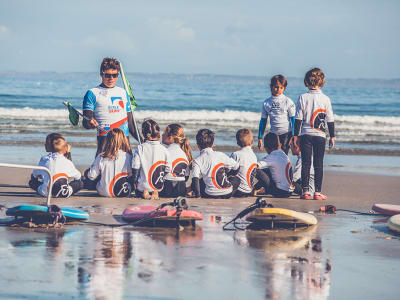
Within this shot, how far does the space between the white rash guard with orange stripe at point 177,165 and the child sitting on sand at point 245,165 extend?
0.71 meters

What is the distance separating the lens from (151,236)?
6.40m

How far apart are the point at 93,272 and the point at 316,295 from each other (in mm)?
1665

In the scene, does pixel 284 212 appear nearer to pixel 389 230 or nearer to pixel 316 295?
pixel 389 230

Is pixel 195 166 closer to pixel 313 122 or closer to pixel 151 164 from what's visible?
pixel 151 164

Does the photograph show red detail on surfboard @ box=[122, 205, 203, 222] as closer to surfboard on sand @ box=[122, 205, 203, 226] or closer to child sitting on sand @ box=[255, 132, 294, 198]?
surfboard on sand @ box=[122, 205, 203, 226]

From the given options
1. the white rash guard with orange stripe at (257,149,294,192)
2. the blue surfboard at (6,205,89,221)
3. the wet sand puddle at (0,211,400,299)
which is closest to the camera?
the wet sand puddle at (0,211,400,299)

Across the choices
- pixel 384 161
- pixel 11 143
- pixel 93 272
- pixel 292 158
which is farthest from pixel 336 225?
pixel 11 143

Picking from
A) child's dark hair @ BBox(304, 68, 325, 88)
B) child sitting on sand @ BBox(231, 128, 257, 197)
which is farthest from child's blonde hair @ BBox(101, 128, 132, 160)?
child's dark hair @ BBox(304, 68, 325, 88)

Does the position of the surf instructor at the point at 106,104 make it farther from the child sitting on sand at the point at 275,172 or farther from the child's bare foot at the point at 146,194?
the child sitting on sand at the point at 275,172

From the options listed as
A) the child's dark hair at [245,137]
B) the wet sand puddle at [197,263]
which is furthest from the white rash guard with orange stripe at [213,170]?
the wet sand puddle at [197,263]

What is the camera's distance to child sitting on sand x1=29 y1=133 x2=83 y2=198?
334 inches

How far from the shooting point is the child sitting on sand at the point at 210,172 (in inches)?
349

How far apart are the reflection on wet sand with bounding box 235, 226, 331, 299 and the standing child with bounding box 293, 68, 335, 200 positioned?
86.0 inches

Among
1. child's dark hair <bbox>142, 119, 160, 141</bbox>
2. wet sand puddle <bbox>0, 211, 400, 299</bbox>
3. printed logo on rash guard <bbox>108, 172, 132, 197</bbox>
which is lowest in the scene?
wet sand puddle <bbox>0, 211, 400, 299</bbox>
